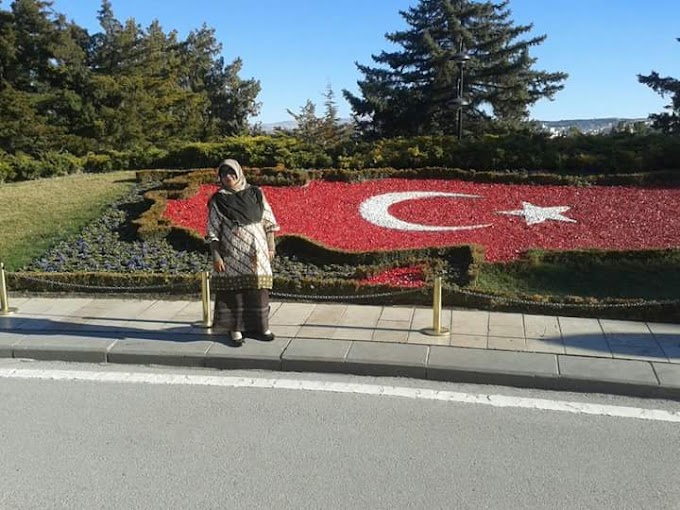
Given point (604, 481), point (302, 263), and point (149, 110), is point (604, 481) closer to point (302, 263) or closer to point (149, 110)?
point (302, 263)

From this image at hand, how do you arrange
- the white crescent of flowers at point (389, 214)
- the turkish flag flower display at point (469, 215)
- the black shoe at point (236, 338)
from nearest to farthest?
the black shoe at point (236, 338) < the turkish flag flower display at point (469, 215) < the white crescent of flowers at point (389, 214)

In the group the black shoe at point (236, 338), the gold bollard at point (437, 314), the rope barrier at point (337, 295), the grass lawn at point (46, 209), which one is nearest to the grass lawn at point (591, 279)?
the rope barrier at point (337, 295)

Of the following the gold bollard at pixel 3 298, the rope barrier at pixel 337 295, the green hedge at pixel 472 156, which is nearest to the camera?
the rope barrier at pixel 337 295

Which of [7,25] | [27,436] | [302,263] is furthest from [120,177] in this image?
[7,25]

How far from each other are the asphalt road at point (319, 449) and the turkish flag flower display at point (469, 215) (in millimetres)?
4528

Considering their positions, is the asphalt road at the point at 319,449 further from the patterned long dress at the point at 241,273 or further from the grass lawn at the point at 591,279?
the grass lawn at the point at 591,279

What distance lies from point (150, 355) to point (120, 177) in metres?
12.7

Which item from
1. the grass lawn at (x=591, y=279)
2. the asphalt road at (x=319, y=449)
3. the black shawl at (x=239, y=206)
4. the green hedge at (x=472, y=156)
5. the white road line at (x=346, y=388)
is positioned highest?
the green hedge at (x=472, y=156)

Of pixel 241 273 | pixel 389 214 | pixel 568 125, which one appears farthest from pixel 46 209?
pixel 568 125

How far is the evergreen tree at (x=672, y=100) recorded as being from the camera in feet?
80.7

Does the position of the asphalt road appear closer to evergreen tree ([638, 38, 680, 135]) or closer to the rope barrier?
the rope barrier

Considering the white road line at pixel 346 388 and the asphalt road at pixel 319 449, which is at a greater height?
the white road line at pixel 346 388

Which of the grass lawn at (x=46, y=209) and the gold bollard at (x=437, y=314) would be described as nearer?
the gold bollard at (x=437, y=314)

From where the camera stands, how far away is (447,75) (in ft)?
98.7
